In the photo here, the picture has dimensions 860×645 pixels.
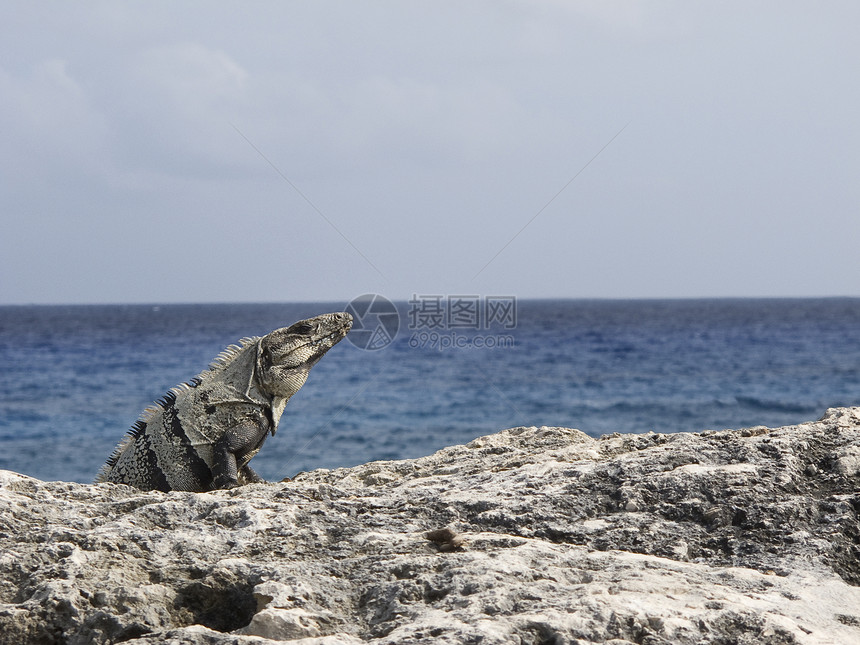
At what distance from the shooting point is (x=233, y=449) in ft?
16.5

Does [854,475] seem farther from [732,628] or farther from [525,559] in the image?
[525,559]

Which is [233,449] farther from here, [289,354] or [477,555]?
[477,555]

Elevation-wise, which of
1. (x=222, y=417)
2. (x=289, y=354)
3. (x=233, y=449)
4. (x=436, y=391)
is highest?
(x=289, y=354)

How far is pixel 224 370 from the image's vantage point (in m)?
5.39

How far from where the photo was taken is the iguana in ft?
16.4

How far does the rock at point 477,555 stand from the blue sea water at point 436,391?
1270 centimetres

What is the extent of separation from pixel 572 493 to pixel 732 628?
87 centimetres

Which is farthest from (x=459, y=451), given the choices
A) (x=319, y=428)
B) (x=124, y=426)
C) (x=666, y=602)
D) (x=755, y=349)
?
(x=755, y=349)

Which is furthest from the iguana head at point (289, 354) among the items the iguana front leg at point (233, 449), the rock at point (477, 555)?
the rock at point (477, 555)

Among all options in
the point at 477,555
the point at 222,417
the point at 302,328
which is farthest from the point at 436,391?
the point at 477,555

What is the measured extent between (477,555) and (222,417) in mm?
3198

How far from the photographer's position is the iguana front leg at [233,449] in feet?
16.1

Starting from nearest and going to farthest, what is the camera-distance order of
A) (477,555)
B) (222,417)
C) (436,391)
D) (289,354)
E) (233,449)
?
(477,555) → (233,449) → (222,417) → (289,354) → (436,391)

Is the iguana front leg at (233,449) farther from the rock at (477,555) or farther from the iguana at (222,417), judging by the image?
the rock at (477,555)
